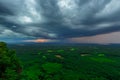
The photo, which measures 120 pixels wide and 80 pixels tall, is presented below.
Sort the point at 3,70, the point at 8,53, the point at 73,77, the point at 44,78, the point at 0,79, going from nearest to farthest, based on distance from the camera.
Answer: the point at 0,79
the point at 3,70
the point at 8,53
the point at 44,78
the point at 73,77

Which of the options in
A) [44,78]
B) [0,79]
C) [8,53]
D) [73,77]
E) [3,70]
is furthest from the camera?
[73,77]

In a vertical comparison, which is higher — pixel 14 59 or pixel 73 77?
pixel 14 59

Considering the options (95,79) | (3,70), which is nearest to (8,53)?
(3,70)

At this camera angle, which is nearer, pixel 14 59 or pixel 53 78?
pixel 14 59

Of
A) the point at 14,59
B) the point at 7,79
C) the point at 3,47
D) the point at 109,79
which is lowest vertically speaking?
the point at 109,79

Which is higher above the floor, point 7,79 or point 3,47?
point 3,47

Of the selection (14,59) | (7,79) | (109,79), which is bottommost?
(109,79)

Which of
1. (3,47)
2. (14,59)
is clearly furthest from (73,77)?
(3,47)

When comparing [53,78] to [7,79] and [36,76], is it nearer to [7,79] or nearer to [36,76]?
[36,76]

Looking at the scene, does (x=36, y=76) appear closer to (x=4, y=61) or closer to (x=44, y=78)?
(x=44, y=78)
